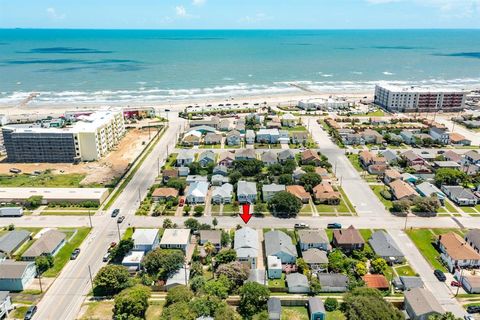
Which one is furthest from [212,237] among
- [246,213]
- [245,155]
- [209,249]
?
[245,155]

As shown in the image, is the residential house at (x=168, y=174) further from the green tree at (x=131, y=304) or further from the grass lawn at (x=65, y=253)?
the green tree at (x=131, y=304)

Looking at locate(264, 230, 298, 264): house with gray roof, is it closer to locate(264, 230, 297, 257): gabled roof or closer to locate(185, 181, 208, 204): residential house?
locate(264, 230, 297, 257): gabled roof

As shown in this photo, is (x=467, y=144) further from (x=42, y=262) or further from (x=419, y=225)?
(x=42, y=262)

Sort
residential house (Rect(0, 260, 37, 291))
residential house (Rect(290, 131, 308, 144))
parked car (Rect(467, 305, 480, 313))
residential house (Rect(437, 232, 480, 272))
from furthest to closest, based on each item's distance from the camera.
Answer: residential house (Rect(290, 131, 308, 144)), residential house (Rect(437, 232, 480, 272)), residential house (Rect(0, 260, 37, 291)), parked car (Rect(467, 305, 480, 313))

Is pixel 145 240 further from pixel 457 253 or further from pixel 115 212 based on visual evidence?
pixel 457 253

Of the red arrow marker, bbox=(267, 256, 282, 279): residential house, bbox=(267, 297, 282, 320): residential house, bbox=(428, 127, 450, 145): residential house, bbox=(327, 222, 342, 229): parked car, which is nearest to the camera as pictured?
bbox=(267, 297, 282, 320): residential house

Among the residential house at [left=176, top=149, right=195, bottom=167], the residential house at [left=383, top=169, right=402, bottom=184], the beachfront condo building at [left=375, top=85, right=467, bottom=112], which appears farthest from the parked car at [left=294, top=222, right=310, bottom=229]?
the beachfront condo building at [left=375, top=85, right=467, bottom=112]
